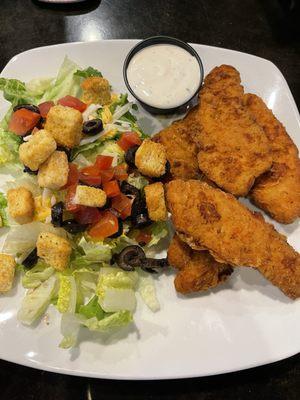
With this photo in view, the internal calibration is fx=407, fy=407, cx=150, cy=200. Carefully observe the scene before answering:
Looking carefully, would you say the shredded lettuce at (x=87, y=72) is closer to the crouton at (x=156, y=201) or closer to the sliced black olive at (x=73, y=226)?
the crouton at (x=156, y=201)

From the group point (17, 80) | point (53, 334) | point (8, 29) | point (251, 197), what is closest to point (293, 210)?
point (251, 197)

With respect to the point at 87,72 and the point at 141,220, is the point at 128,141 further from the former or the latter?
the point at 87,72

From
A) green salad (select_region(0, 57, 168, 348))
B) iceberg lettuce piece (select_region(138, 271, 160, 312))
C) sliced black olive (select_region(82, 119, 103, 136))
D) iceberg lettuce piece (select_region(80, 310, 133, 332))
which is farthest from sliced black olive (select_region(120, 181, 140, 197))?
iceberg lettuce piece (select_region(80, 310, 133, 332))

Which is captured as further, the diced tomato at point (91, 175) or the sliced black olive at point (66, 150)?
the sliced black olive at point (66, 150)

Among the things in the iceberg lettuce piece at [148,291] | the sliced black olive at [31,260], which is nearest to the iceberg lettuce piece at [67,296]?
the sliced black olive at [31,260]

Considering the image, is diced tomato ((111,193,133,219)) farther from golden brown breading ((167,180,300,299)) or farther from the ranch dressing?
the ranch dressing

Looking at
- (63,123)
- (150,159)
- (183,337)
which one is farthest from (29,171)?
(183,337)

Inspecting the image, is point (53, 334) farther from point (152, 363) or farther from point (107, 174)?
point (107, 174)
